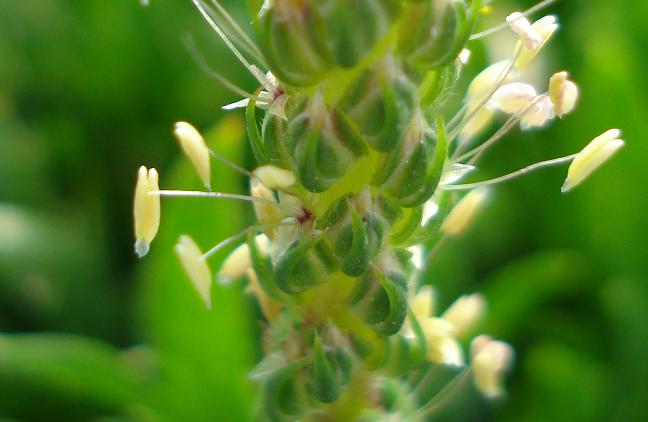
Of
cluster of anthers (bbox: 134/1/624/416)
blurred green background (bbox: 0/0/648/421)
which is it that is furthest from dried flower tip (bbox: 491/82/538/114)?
blurred green background (bbox: 0/0/648/421)

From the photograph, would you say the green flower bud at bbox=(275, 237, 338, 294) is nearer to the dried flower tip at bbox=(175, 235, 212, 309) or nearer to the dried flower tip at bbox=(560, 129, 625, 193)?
the dried flower tip at bbox=(175, 235, 212, 309)

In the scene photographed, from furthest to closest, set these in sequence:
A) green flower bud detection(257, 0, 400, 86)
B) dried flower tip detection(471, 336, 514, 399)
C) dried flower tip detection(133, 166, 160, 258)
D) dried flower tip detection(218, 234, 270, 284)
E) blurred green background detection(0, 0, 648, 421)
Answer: blurred green background detection(0, 0, 648, 421) < dried flower tip detection(471, 336, 514, 399) < dried flower tip detection(218, 234, 270, 284) < dried flower tip detection(133, 166, 160, 258) < green flower bud detection(257, 0, 400, 86)

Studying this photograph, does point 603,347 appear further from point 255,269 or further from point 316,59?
point 316,59

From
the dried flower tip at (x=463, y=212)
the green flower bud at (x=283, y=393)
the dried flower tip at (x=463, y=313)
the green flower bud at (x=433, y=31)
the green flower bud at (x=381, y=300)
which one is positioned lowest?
the dried flower tip at (x=463, y=313)

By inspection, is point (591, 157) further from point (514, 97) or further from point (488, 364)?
point (488, 364)

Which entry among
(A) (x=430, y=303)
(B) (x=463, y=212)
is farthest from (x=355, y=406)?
(B) (x=463, y=212)

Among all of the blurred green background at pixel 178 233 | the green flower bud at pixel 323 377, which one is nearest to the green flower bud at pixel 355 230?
the green flower bud at pixel 323 377

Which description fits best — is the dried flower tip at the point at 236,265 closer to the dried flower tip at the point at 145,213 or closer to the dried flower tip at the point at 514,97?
the dried flower tip at the point at 145,213
